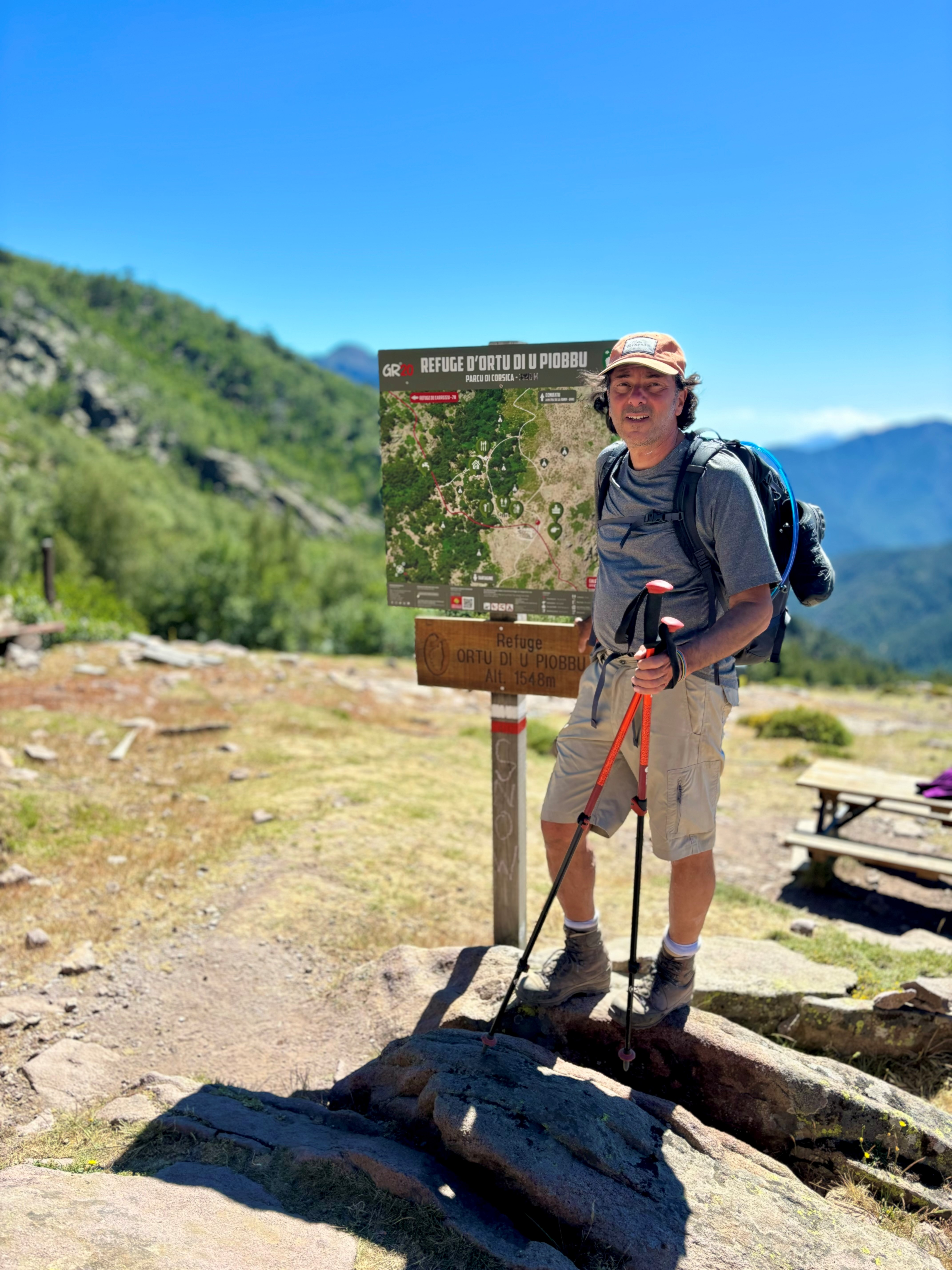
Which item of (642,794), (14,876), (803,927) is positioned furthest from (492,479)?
(14,876)

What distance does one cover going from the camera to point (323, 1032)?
4.73 m

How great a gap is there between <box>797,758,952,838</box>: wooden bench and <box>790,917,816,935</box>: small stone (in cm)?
206

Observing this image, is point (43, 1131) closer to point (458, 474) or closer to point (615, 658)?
point (615, 658)

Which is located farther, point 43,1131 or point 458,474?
point 458,474

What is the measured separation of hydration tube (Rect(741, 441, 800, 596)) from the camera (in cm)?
318

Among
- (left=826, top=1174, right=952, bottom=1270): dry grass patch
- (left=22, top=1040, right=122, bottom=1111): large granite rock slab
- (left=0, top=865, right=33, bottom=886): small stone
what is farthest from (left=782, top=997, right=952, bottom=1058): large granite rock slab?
(left=0, top=865, right=33, bottom=886): small stone

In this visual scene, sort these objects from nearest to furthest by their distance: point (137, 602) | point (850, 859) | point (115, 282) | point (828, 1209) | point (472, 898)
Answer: point (828, 1209), point (472, 898), point (850, 859), point (137, 602), point (115, 282)

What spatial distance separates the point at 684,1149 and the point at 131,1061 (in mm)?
3116

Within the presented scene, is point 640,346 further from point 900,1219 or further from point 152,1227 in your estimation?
point 900,1219

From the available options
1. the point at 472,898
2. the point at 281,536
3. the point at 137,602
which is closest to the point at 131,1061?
the point at 472,898

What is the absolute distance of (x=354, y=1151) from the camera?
10.3 ft

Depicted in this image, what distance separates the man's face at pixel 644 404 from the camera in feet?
10.6

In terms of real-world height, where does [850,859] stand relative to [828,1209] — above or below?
below

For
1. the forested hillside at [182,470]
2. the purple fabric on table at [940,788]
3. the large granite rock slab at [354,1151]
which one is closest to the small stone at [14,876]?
the large granite rock slab at [354,1151]
